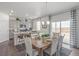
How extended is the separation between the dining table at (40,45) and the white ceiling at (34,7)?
2.24ft

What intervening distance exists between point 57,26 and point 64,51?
2.24ft

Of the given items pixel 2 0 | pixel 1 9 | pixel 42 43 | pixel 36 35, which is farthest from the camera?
Result: pixel 42 43

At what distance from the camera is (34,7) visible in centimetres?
227

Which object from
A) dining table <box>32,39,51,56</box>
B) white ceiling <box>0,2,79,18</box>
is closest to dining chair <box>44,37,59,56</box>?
dining table <box>32,39,51,56</box>

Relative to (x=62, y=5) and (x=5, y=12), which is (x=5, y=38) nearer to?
(x=5, y=12)

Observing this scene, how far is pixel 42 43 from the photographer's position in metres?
2.47

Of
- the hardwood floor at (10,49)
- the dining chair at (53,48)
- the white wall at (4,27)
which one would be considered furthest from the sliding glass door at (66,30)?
the white wall at (4,27)

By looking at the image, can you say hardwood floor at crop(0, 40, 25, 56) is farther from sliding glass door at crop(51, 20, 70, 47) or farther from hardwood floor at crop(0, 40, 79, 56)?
sliding glass door at crop(51, 20, 70, 47)

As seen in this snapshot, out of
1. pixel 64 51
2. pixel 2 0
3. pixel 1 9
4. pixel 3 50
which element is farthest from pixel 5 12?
pixel 64 51

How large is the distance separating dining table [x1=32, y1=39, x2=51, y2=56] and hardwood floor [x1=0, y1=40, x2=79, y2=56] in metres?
0.31

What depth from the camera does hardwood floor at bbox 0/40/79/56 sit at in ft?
7.13

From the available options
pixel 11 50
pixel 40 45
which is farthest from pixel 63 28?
pixel 11 50

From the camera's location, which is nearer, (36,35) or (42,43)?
(36,35)

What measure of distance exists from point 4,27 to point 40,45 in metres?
1.03
